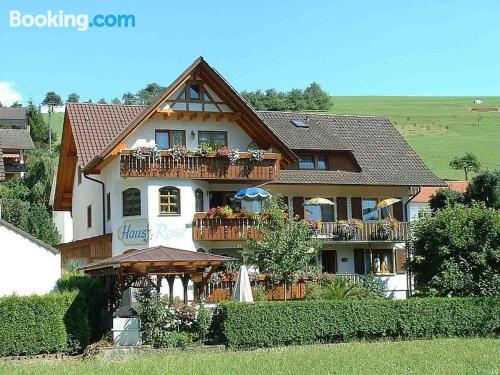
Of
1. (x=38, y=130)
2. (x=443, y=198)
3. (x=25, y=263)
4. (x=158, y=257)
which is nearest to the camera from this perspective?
(x=158, y=257)

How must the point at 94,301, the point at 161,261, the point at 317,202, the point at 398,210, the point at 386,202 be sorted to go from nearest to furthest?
the point at 161,261, the point at 94,301, the point at 317,202, the point at 386,202, the point at 398,210

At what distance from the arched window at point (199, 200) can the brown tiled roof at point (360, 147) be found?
4525 millimetres

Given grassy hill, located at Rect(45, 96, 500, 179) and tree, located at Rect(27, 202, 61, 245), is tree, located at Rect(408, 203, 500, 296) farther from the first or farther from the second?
grassy hill, located at Rect(45, 96, 500, 179)

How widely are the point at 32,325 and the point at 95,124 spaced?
18154 millimetres

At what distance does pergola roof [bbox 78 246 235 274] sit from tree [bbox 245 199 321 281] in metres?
5.61

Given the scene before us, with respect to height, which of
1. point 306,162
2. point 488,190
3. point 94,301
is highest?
point 306,162

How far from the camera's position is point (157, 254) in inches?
1152

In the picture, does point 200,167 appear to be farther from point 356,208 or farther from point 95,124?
point 356,208

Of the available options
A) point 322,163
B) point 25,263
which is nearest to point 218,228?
point 25,263

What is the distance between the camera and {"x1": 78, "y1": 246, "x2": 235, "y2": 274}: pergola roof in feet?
93.5

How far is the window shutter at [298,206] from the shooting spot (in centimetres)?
4403

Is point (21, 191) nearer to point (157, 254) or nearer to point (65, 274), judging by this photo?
point (65, 274)

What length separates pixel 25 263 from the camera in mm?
33906

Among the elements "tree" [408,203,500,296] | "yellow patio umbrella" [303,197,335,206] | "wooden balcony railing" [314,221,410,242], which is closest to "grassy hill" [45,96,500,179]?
"wooden balcony railing" [314,221,410,242]
